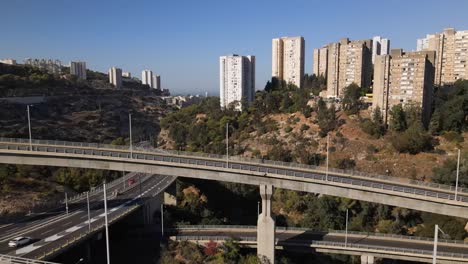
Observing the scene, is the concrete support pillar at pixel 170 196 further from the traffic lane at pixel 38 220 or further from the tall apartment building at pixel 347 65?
the tall apartment building at pixel 347 65

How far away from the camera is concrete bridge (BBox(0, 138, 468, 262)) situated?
3123cm

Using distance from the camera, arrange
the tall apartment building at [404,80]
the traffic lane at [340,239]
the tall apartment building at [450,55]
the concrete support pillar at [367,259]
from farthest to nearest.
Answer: the tall apartment building at [450,55] → the tall apartment building at [404,80] → the traffic lane at [340,239] → the concrete support pillar at [367,259]

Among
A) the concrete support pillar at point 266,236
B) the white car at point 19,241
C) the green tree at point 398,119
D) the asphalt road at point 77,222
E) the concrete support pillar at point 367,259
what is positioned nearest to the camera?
the asphalt road at point 77,222

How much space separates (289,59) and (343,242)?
77.0 m

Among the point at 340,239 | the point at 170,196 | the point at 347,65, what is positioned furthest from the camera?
the point at 347,65

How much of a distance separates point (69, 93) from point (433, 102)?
332ft

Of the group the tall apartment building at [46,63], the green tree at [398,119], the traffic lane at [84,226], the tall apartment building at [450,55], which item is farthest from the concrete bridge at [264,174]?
the tall apartment building at [46,63]

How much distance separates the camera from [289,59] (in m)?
105

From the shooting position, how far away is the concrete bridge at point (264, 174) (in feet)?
102

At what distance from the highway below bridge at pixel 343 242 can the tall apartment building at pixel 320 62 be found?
72.5 m

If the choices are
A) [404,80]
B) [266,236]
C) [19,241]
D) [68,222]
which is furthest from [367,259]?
[404,80]

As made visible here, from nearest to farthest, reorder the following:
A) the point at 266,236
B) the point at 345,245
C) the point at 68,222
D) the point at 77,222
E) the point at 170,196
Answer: the point at 266,236, the point at 345,245, the point at 77,222, the point at 68,222, the point at 170,196

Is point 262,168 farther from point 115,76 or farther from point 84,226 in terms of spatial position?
point 115,76

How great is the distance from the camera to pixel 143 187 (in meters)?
51.1
